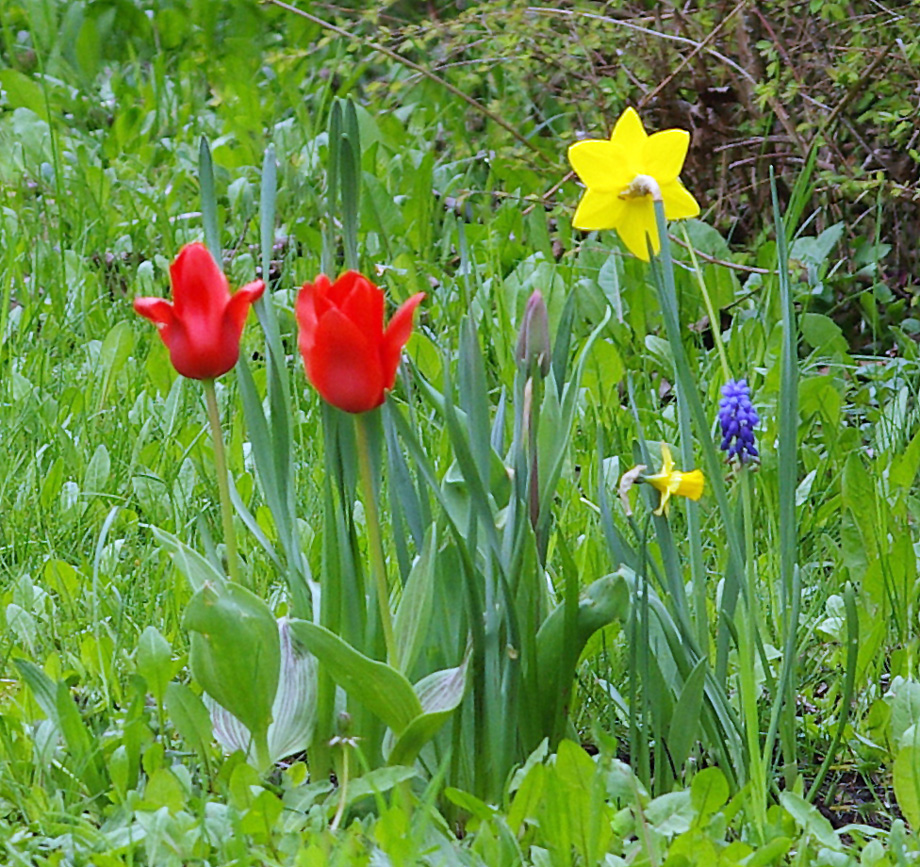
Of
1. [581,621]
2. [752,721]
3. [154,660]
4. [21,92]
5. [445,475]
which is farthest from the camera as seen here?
[21,92]

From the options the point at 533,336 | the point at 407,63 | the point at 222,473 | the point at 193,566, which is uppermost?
the point at 407,63

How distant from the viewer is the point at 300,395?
2602 mm

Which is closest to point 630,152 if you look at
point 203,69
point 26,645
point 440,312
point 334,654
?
point 334,654

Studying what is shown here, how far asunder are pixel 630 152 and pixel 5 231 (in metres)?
2.19

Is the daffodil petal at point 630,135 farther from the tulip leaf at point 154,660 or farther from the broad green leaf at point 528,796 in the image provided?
the tulip leaf at point 154,660

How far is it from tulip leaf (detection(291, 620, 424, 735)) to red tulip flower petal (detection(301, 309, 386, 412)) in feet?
0.68

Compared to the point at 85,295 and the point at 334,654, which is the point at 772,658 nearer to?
the point at 334,654

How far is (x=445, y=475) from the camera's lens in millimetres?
1647

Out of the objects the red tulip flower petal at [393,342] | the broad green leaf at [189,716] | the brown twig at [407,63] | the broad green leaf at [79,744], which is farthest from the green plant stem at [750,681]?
the brown twig at [407,63]

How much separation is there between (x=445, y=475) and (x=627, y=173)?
472mm

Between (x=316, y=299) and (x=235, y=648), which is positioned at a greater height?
A: (x=316, y=299)

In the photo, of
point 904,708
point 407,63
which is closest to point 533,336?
point 904,708

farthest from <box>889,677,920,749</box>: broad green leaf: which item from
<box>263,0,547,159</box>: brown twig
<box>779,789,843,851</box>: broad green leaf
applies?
<box>263,0,547,159</box>: brown twig

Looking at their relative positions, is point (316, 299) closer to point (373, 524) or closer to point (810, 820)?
point (373, 524)
